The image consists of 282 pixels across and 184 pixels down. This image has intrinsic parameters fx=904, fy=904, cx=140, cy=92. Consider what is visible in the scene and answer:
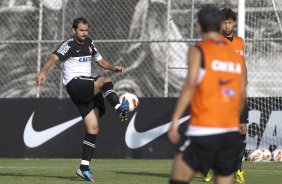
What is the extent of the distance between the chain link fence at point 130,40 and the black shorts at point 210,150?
1138cm

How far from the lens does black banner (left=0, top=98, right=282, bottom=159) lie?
58.5 feet

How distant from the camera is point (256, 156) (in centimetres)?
1752

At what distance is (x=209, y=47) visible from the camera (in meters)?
7.29

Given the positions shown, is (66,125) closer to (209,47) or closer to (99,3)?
(99,3)

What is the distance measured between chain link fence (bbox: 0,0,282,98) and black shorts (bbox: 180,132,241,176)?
448 inches

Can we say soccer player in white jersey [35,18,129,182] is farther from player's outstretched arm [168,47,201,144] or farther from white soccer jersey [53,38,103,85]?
player's outstretched arm [168,47,201,144]

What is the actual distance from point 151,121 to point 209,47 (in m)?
10.8

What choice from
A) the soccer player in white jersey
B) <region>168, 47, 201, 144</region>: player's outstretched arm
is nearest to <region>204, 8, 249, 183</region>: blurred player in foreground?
the soccer player in white jersey

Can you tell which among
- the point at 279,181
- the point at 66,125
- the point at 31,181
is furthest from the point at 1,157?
the point at 279,181

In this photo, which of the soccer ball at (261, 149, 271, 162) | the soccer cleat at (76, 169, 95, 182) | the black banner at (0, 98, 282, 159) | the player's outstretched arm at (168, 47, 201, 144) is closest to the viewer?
the player's outstretched arm at (168, 47, 201, 144)

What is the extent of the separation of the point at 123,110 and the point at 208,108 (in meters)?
6.02

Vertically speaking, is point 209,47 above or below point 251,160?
above

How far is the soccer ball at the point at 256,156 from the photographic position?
57.5ft

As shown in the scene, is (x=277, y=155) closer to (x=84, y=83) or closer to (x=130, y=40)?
(x=130, y=40)
